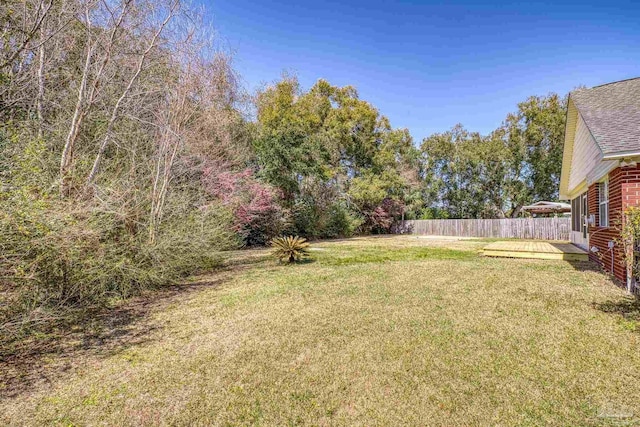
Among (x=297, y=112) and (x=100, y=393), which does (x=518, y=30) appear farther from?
(x=100, y=393)

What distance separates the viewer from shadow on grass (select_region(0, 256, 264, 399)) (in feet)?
9.38

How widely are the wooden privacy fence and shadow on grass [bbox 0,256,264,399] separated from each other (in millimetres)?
20763

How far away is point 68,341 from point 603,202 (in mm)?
10599

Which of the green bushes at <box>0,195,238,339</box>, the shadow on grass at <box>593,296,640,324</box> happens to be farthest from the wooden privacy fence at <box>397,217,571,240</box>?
the green bushes at <box>0,195,238,339</box>

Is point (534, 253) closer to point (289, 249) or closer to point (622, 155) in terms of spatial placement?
point (622, 155)

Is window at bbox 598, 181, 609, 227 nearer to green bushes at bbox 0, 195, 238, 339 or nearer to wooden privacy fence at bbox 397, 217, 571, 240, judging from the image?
green bushes at bbox 0, 195, 238, 339

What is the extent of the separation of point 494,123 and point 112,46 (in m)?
26.9

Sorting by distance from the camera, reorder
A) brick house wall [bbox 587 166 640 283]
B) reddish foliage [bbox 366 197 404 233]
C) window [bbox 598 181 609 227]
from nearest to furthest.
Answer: brick house wall [bbox 587 166 640 283]
window [bbox 598 181 609 227]
reddish foliage [bbox 366 197 404 233]

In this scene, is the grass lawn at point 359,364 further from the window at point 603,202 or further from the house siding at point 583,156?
the house siding at point 583,156

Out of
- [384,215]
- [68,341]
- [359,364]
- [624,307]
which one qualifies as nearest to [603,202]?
[624,307]

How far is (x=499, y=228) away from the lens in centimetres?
2034

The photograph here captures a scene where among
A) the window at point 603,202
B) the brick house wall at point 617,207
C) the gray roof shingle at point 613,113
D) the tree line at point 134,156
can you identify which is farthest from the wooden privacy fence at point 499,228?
the window at point 603,202

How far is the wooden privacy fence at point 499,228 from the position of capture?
58.0 feet

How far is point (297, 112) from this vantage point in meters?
19.3
